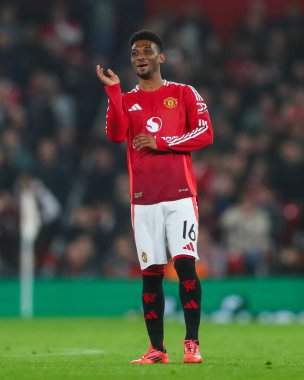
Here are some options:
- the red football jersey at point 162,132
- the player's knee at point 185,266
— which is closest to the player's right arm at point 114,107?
the red football jersey at point 162,132

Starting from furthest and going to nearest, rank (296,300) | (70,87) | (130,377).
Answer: (70,87) < (296,300) < (130,377)

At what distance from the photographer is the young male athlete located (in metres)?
8.88

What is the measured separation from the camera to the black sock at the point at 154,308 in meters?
9.08

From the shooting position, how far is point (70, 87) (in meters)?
22.2

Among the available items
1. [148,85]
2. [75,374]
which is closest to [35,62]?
[148,85]

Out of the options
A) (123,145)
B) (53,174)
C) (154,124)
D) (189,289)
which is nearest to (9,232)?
(53,174)

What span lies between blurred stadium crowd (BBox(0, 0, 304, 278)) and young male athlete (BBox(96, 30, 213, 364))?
941cm

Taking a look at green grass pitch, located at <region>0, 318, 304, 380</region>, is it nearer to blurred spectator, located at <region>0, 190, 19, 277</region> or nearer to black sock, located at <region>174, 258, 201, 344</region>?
black sock, located at <region>174, 258, 201, 344</region>

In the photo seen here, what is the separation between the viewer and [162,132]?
9039 mm

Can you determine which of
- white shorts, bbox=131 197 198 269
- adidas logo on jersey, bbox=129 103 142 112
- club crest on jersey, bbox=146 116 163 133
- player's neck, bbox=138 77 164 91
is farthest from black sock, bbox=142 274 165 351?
player's neck, bbox=138 77 164 91

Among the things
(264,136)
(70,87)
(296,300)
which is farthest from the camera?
(70,87)

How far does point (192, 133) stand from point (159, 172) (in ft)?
1.24

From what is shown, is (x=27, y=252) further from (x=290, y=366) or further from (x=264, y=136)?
(x=290, y=366)

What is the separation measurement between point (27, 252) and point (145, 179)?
10.1 metres
